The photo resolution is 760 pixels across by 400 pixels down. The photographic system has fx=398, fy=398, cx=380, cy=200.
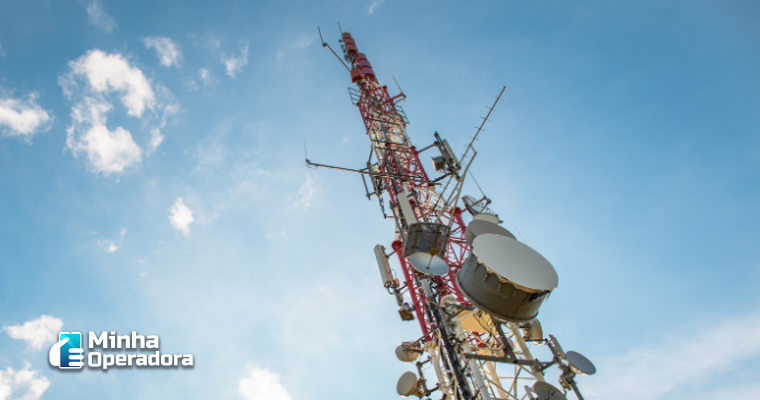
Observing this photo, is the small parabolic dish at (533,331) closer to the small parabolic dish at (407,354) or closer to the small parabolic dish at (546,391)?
the small parabolic dish at (546,391)

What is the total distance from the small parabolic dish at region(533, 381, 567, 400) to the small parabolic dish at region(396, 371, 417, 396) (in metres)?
3.42

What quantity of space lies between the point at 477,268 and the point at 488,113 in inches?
144

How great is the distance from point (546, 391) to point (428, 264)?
160 inches

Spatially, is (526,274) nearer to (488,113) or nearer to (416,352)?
(488,113)

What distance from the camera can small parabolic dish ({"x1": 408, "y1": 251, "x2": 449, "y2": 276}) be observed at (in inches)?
388

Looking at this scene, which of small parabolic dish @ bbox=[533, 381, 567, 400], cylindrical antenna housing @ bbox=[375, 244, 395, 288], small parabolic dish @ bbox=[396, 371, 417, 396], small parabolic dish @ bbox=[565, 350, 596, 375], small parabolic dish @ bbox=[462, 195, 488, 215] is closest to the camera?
small parabolic dish @ bbox=[565, 350, 596, 375]

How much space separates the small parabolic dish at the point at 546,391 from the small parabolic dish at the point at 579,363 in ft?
3.88

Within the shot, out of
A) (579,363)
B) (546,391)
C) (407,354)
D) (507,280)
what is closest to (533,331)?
(546,391)

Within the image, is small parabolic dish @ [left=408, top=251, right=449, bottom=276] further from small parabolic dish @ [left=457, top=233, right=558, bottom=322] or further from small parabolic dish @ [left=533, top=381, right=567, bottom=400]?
small parabolic dish @ [left=533, top=381, right=567, bottom=400]

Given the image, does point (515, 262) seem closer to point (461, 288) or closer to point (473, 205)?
point (461, 288)

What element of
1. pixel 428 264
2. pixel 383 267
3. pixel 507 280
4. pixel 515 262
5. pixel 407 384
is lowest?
pixel 407 384

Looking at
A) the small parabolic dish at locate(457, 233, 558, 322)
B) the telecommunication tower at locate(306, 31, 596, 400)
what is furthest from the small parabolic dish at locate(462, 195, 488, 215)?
the small parabolic dish at locate(457, 233, 558, 322)

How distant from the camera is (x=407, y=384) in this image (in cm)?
1155

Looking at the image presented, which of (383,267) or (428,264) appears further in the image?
(383,267)
